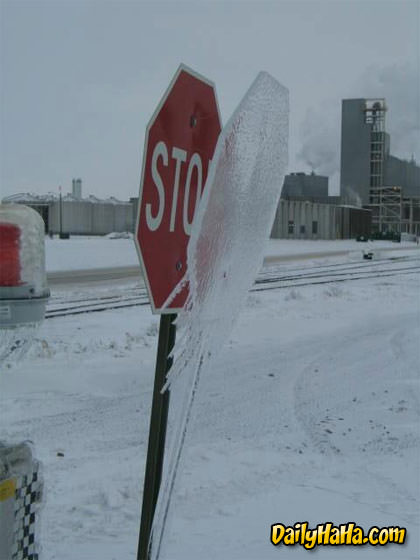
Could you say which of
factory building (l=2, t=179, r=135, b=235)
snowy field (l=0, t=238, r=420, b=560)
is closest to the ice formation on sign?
snowy field (l=0, t=238, r=420, b=560)

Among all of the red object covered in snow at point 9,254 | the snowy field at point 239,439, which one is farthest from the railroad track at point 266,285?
the red object covered in snow at point 9,254

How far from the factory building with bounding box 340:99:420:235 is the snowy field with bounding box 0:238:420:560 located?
6397 cm

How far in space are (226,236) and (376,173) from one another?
72.0 meters

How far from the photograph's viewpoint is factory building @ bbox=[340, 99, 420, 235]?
69.4m

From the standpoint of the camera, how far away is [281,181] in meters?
2.54

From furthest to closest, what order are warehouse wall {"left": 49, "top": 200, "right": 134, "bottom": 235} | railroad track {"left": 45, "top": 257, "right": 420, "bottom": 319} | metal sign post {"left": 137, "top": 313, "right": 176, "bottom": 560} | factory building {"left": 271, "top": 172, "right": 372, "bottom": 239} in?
warehouse wall {"left": 49, "top": 200, "right": 134, "bottom": 235} < factory building {"left": 271, "top": 172, "right": 372, "bottom": 239} < railroad track {"left": 45, "top": 257, "right": 420, "bottom": 319} < metal sign post {"left": 137, "top": 313, "right": 176, "bottom": 560}

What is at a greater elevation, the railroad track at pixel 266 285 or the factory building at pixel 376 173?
the factory building at pixel 376 173

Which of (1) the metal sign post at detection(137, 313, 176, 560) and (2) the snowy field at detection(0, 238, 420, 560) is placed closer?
(1) the metal sign post at detection(137, 313, 176, 560)

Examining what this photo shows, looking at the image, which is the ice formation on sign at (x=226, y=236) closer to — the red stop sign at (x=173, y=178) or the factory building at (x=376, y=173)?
the red stop sign at (x=173, y=178)

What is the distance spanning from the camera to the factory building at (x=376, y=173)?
228ft

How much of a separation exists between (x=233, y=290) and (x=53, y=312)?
34.7 feet

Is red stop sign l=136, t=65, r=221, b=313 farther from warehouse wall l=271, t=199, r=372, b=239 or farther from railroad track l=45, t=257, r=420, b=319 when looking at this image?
warehouse wall l=271, t=199, r=372, b=239

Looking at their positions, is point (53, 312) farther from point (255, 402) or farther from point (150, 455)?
point (150, 455)

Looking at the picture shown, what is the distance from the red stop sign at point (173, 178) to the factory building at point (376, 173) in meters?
70.4
